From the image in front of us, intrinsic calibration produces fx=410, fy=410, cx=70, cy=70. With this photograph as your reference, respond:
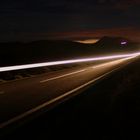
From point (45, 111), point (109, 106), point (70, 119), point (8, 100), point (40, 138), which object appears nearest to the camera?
point (40, 138)

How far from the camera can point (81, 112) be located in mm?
10797

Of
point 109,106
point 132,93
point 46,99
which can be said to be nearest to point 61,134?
point 109,106

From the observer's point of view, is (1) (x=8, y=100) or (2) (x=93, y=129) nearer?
(2) (x=93, y=129)

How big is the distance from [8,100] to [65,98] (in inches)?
78.5

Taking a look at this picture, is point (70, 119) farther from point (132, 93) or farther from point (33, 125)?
point (132, 93)

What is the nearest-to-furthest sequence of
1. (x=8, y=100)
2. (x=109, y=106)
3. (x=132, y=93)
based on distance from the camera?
(x=109, y=106), (x=8, y=100), (x=132, y=93)

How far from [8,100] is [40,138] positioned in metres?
6.60

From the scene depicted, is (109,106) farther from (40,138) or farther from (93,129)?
(40,138)

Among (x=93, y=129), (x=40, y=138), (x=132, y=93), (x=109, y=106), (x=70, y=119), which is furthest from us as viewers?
(x=132, y=93)

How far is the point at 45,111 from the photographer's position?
36.6 ft

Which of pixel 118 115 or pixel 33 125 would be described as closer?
pixel 33 125

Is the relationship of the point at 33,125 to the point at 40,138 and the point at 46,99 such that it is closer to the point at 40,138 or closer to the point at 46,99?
the point at 40,138

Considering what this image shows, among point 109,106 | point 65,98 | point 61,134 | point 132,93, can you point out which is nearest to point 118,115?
point 109,106

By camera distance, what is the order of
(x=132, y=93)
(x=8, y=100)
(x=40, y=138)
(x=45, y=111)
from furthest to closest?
(x=132, y=93)
(x=8, y=100)
(x=45, y=111)
(x=40, y=138)
